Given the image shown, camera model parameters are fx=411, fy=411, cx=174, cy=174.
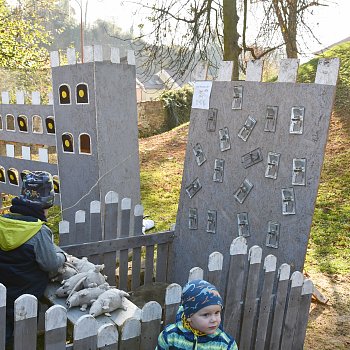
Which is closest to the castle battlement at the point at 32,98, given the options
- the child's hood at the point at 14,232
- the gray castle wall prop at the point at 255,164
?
the gray castle wall prop at the point at 255,164

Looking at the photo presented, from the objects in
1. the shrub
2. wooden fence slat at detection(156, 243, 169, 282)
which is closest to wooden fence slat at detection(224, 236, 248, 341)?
wooden fence slat at detection(156, 243, 169, 282)

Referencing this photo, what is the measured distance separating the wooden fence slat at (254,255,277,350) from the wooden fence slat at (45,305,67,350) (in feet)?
4.76

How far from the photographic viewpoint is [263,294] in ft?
9.44

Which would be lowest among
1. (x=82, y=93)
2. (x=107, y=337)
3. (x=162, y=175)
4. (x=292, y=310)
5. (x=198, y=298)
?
(x=162, y=175)

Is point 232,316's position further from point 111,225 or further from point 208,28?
point 208,28

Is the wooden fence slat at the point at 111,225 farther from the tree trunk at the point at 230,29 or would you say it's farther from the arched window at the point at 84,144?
the tree trunk at the point at 230,29

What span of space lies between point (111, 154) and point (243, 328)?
2.74 m

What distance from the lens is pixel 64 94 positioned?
16.6 feet

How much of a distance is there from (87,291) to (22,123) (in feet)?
13.2

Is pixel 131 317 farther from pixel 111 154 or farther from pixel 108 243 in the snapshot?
pixel 111 154

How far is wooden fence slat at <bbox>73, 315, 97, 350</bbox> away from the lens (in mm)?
1939

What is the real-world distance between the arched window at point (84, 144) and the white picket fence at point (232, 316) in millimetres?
2681

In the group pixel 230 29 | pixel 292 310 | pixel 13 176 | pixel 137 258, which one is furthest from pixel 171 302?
pixel 230 29

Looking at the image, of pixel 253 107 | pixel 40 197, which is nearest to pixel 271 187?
pixel 253 107
